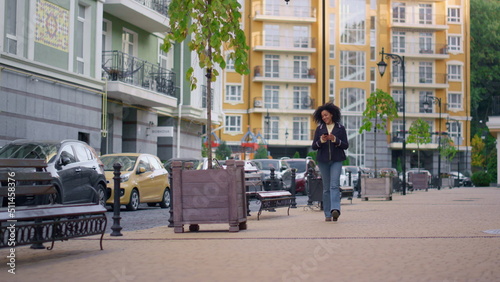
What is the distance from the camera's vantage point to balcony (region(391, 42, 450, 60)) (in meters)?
81.0

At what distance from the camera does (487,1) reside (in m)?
93.1

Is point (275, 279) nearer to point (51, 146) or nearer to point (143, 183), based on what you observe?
point (51, 146)

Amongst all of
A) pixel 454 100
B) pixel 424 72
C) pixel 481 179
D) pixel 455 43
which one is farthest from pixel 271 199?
pixel 455 43

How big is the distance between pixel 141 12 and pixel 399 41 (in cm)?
5397

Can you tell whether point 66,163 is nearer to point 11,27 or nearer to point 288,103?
point 11,27

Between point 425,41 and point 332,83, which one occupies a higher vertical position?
point 425,41

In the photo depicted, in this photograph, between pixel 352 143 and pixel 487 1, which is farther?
pixel 487 1

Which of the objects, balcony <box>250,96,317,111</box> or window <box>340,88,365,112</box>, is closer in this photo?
balcony <box>250,96,317,111</box>

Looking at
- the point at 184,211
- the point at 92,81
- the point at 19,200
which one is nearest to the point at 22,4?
the point at 92,81

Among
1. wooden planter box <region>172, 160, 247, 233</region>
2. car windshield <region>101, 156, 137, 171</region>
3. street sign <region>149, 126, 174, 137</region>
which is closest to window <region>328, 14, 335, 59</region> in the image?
street sign <region>149, 126, 174, 137</region>

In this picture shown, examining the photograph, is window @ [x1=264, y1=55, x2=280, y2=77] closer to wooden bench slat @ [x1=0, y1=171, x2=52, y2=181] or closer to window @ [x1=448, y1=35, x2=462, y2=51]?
window @ [x1=448, y1=35, x2=462, y2=51]

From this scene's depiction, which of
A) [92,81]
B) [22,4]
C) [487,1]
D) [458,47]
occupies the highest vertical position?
Result: [487,1]

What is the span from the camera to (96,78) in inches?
1121

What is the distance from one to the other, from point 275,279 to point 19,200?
7592mm
